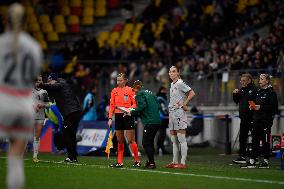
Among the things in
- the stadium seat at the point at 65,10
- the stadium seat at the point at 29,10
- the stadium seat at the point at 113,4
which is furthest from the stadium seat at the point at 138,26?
the stadium seat at the point at 29,10

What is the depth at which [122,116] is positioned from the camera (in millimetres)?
17703

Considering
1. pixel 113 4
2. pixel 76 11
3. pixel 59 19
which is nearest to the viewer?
pixel 59 19

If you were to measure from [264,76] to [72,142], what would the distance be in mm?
4918

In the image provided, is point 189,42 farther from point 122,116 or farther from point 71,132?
point 122,116

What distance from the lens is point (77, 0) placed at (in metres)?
39.4

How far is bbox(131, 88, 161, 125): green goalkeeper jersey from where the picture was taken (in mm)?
17078

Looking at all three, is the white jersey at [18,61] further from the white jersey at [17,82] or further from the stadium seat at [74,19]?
the stadium seat at [74,19]

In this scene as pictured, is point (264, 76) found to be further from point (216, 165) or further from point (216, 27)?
point (216, 27)

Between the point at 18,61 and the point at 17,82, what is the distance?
25cm

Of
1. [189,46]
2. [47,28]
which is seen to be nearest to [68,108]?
[189,46]

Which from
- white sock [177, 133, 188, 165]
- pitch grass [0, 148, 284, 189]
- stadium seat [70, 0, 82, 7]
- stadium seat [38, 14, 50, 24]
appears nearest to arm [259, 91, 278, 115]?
pitch grass [0, 148, 284, 189]

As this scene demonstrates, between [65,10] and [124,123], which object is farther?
[65,10]

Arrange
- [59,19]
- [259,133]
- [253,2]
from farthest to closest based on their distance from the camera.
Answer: [59,19] → [253,2] → [259,133]

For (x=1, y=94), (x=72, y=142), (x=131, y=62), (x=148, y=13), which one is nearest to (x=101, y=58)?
(x=131, y=62)
